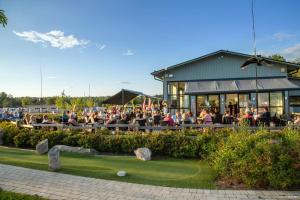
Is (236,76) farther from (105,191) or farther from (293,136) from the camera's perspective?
(105,191)

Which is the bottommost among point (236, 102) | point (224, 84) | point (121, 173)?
point (121, 173)

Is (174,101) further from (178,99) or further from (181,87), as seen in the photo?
(181,87)

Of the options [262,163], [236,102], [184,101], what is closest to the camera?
[262,163]

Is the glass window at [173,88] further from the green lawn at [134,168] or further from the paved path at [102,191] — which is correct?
the paved path at [102,191]

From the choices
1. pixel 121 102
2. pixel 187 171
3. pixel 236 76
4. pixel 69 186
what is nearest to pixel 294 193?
pixel 187 171

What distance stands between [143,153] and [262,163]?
4060 millimetres

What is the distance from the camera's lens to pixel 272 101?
19.2m

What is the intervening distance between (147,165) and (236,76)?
12943 mm

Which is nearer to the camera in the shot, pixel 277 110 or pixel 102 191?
pixel 102 191

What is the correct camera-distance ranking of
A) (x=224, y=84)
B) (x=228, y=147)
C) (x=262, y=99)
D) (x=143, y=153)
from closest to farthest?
1. (x=228, y=147)
2. (x=143, y=153)
3. (x=224, y=84)
4. (x=262, y=99)

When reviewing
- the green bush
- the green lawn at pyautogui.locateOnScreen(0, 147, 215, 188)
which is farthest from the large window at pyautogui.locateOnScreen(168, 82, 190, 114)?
the green bush

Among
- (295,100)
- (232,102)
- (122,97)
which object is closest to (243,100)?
(232,102)

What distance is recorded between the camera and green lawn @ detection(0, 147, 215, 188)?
7.24 m

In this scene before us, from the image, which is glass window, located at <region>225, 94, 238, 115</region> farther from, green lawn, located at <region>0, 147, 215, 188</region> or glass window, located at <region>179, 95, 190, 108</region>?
green lawn, located at <region>0, 147, 215, 188</region>
